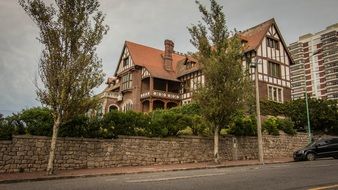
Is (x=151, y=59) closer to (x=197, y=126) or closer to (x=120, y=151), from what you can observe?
(x=197, y=126)

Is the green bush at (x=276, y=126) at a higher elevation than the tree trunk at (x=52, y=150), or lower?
higher

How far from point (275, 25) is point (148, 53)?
17526 millimetres

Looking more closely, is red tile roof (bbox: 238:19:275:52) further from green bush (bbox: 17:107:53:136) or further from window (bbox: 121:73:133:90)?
green bush (bbox: 17:107:53:136)

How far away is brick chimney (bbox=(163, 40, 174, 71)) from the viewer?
42500mm

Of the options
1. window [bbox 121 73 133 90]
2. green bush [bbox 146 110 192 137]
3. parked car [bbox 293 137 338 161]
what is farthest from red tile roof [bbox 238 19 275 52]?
window [bbox 121 73 133 90]

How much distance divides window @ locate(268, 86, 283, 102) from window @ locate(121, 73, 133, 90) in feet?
60.2

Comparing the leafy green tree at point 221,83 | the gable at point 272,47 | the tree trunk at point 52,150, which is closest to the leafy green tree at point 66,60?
the tree trunk at point 52,150

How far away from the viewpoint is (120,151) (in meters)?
17.8

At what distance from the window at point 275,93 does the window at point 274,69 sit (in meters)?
1.51

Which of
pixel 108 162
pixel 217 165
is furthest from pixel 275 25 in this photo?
pixel 108 162

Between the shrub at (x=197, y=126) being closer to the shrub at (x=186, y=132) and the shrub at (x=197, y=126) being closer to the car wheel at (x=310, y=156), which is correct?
the shrub at (x=186, y=132)

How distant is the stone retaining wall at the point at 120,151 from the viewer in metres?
14.7

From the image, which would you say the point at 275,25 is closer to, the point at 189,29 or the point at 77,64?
the point at 189,29

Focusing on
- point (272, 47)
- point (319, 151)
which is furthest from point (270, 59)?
point (319, 151)
